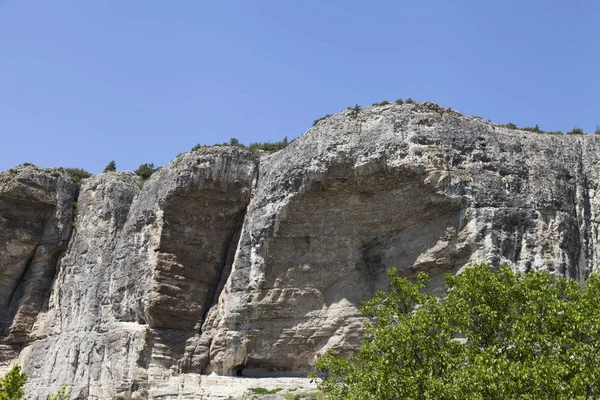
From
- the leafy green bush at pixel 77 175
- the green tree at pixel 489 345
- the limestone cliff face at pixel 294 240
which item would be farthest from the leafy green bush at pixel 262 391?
the leafy green bush at pixel 77 175

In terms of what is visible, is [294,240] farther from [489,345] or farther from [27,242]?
[27,242]

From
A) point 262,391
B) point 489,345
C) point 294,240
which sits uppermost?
point 294,240

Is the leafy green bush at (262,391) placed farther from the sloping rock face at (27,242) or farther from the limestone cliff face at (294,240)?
the sloping rock face at (27,242)

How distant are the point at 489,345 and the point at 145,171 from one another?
3410cm

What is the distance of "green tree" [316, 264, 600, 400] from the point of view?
56.4 feet

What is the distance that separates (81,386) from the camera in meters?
39.3

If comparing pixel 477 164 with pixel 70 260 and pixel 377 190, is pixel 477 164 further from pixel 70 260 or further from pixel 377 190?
pixel 70 260

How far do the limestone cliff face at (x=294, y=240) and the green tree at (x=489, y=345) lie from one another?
11.2 metres

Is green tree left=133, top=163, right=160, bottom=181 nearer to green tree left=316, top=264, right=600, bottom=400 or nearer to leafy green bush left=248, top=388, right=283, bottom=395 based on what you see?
leafy green bush left=248, top=388, right=283, bottom=395

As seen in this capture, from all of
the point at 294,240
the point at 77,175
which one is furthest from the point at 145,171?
the point at 294,240

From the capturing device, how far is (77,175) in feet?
162

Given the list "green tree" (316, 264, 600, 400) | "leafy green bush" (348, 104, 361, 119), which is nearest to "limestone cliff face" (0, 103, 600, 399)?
"leafy green bush" (348, 104, 361, 119)

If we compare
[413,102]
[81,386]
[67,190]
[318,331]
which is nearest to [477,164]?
[413,102]

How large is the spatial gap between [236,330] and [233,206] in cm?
732
